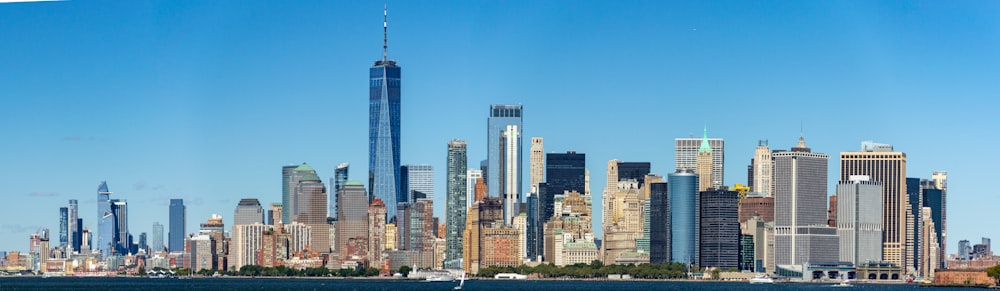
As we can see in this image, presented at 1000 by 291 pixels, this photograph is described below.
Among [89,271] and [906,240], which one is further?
[89,271]

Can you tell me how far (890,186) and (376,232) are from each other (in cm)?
1978

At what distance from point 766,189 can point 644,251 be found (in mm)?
6846

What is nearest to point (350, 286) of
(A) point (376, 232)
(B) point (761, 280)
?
(B) point (761, 280)

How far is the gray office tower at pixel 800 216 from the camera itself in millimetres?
65438

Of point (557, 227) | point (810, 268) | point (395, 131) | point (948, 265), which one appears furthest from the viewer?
point (395, 131)

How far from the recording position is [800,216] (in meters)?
66.4

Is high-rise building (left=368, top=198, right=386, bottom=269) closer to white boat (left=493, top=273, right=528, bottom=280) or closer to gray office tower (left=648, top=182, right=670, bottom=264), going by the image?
white boat (left=493, top=273, right=528, bottom=280)

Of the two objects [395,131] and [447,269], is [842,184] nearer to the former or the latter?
[447,269]

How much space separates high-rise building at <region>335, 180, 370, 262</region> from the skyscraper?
3.70ft

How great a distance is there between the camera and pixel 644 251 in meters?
66.1

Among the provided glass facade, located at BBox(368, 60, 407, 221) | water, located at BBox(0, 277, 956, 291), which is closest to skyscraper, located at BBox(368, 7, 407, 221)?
glass facade, located at BBox(368, 60, 407, 221)

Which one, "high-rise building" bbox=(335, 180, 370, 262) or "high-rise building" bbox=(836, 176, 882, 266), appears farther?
"high-rise building" bbox=(335, 180, 370, 262)

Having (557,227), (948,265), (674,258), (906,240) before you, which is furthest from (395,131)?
(948,265)

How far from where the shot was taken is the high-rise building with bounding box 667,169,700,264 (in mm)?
64500
